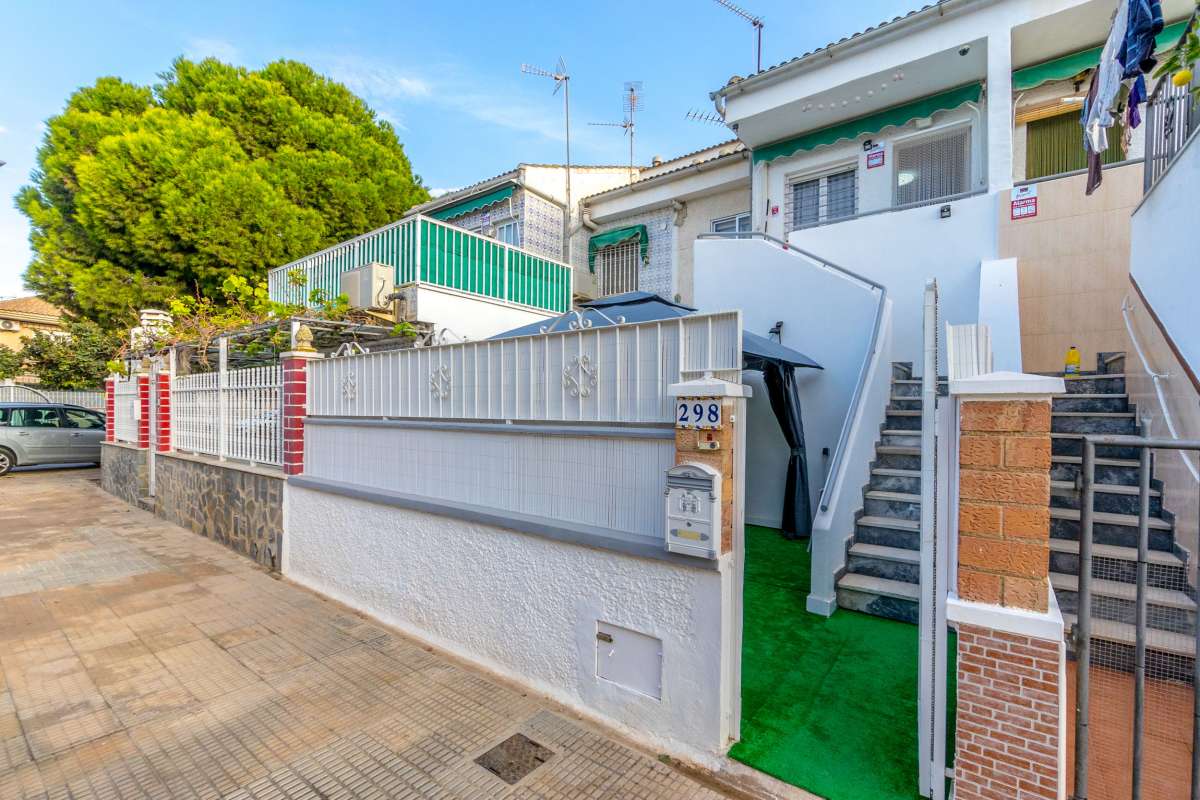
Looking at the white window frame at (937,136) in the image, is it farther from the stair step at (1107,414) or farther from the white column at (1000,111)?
the stair step at (1107,414)

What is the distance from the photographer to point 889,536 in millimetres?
4645

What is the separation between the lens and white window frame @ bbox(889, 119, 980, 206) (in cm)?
783

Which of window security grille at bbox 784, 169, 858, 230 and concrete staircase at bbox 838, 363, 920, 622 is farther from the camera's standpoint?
window security grille at bbox 784, 169, 858, 230

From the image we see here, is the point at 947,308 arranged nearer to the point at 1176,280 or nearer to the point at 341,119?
the point at 1176,280

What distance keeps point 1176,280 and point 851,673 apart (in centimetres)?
347

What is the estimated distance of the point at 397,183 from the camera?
1780cm

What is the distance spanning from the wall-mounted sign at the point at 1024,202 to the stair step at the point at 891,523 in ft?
15.3

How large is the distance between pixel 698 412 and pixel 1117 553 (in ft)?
10.8

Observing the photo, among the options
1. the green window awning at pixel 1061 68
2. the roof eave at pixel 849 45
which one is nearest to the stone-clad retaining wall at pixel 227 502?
the roof eave at pixel 849 45

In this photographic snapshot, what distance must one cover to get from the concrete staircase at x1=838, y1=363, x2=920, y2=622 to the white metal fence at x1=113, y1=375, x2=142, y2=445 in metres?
11.5

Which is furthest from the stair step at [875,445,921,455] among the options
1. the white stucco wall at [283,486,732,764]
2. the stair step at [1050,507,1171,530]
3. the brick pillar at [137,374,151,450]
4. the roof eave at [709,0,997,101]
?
the brick pillar at [137,374,151,450]

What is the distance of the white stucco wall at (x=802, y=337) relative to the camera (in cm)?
663

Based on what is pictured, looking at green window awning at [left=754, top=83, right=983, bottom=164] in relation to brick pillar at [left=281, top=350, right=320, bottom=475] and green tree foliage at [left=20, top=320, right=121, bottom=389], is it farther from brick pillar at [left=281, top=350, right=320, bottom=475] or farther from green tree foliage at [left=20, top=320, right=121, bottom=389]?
green tree foliage at [left=20, top=320, right=121, bottom=389]

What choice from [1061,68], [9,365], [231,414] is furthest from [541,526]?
[9,365]
